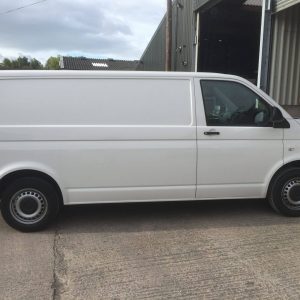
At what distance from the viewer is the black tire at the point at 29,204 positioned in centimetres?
514

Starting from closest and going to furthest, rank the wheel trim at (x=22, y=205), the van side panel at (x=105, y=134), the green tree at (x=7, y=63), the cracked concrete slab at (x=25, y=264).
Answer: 1. the cracked concrete slab at (x=25, y=264)
2. the van side panel at (x=105, y=134)
3. the wheel trim at (x=22, y=205)
4. the green tree at (x=7, y=63)

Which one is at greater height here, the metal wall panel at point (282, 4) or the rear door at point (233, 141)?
the metal wall panel at point (282, 4)

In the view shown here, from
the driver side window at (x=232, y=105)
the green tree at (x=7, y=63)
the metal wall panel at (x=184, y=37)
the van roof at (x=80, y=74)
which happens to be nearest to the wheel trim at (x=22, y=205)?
the van roof at (x=80, y=74)

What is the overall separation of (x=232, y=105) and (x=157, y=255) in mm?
2142

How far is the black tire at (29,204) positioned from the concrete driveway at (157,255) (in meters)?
0.15

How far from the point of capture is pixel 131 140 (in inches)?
205

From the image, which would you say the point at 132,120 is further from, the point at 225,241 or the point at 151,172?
the point at 225,241

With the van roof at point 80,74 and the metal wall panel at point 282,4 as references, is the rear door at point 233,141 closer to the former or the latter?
the van roof at point 80,74

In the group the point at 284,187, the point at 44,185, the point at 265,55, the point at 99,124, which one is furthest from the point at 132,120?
the point at 265,55

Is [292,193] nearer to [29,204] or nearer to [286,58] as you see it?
[29,204]

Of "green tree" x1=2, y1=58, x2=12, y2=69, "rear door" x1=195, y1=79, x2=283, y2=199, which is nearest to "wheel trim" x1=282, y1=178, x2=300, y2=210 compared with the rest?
"rear door" x1=195, y1=79, x2=283, y2=199

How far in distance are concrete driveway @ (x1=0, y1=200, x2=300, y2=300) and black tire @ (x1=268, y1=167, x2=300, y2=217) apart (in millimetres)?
145

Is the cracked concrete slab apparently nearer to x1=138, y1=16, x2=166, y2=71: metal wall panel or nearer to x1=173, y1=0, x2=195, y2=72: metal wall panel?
x1=173, y1=0, x2=195, y2=72: metal wall panel

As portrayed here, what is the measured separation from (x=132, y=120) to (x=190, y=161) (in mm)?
862
